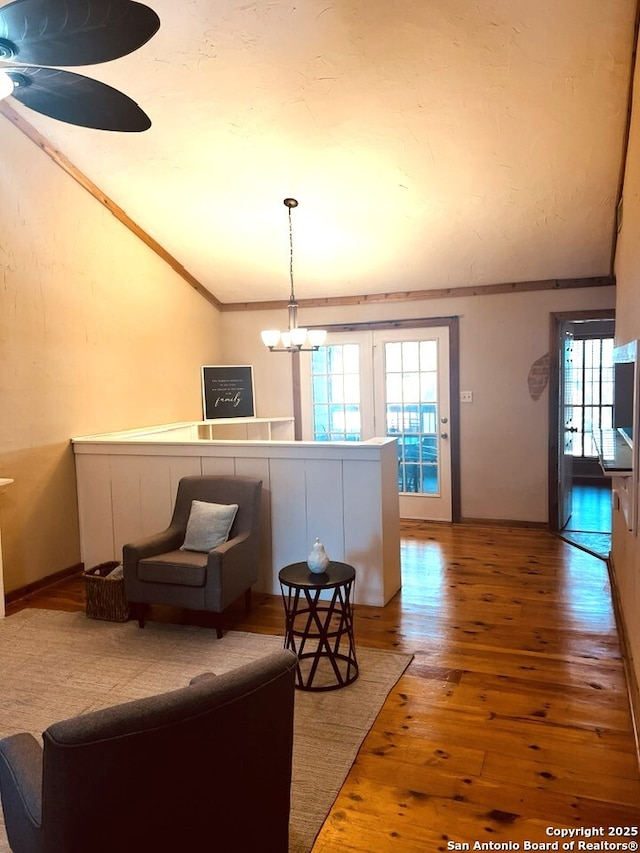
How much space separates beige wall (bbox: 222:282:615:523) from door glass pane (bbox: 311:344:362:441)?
2.35ft

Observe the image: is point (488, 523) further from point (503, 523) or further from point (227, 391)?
point (227, 391)

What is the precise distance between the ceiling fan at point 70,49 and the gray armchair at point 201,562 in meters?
2.16

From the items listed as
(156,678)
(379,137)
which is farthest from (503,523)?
(156,678)

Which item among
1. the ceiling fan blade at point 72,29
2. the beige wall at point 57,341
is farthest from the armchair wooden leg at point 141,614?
the ceiling fan blade at point 72,29

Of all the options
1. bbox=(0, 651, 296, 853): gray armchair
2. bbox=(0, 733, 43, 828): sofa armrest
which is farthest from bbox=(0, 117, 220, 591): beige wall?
bbox=(0, 651, 296, 853): gray armchair

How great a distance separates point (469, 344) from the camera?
18.6 ft

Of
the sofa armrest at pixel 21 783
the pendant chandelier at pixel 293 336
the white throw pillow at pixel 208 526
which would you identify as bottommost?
the sofa armrest at pixel 21 783

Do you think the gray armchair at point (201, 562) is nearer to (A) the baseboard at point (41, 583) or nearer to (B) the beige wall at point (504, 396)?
(A) the baseboard at point (41, 583)

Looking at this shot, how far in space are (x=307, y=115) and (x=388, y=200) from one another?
1.04 m

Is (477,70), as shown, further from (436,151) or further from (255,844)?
(255,844)

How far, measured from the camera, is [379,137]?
366 cm

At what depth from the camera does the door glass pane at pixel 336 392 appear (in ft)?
20.4

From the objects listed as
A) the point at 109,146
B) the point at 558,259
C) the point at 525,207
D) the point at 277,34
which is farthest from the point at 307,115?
the point at 558,259

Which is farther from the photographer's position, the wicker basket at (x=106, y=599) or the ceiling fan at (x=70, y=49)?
the wicker basket at (x=106, y=599)
